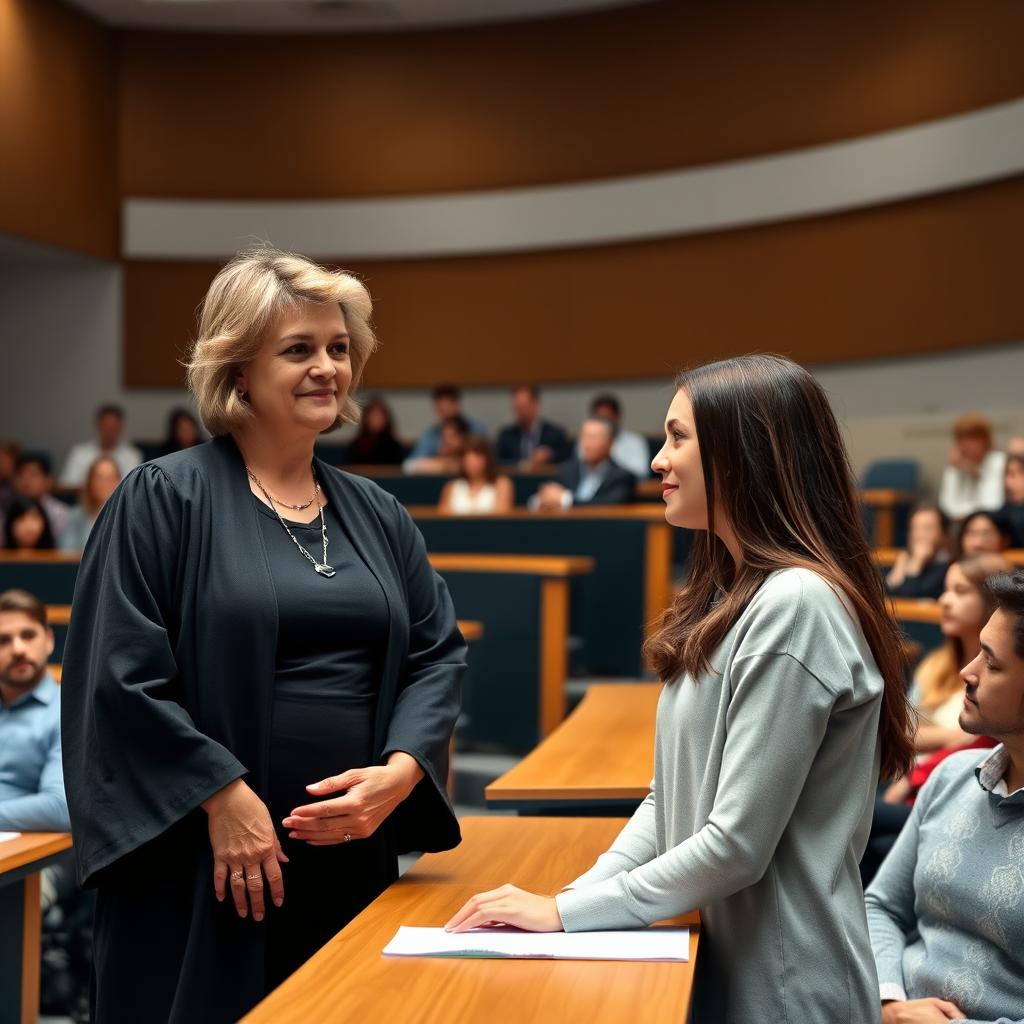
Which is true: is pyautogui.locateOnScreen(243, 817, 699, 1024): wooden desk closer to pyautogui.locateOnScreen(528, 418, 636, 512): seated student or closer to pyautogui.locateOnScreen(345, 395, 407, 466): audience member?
pyautogui.locateOnScreen(528, 418, 636, 512): seated student

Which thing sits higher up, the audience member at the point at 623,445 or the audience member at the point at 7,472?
the audience member at the point at 623,445

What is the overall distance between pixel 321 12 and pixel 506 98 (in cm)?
150

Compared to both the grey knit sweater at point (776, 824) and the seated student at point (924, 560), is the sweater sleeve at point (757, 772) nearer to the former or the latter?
the grey knit sweater at point (776, 824)

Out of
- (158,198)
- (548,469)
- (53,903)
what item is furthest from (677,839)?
(158,198)

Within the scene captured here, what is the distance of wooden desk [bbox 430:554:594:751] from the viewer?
506cm

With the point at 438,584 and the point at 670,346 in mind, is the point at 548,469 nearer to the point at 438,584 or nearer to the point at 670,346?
the point at 670,346

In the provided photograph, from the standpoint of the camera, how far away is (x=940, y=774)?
6.86 ft

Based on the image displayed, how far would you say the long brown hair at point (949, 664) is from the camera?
3.50 meters

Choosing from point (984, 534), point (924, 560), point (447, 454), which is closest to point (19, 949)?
point (984, 534)

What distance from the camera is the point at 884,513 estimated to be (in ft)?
24.0

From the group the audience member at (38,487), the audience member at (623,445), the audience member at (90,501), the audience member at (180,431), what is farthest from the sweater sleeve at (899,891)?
the audience member at (180,431)

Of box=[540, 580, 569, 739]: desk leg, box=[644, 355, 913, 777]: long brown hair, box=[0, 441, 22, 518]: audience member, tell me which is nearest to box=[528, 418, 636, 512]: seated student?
box=[540, 580, 569, 739]: desk leg

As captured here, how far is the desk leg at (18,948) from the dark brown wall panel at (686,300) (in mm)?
6961

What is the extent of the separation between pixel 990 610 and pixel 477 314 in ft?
28.1
